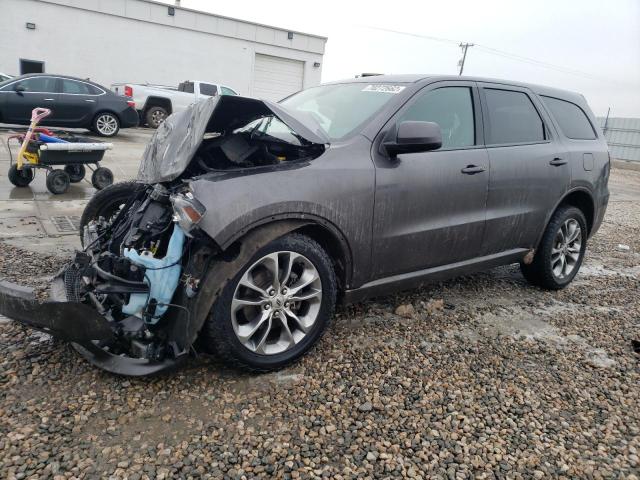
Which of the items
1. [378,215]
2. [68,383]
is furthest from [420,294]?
[68,383]

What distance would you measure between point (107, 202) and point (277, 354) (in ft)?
6.31

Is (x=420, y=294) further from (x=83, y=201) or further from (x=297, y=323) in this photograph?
(x=83, y=201)

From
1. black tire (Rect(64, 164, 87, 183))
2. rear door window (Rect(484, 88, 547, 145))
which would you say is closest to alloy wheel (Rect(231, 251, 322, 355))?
rear door window (Rect(484, 88, 547, 145))

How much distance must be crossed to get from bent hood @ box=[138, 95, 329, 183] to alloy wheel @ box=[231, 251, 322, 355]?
71 cm

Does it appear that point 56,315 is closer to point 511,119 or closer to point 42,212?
point 511,119

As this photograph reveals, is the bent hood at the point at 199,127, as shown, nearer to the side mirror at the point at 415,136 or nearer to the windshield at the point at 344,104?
the windshield at the point at 344,104

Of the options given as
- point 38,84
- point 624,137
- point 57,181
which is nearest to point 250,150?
point 57,181

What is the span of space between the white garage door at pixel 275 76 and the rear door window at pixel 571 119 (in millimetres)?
22127

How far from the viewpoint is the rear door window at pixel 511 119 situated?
395 centimetres

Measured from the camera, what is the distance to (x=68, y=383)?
102 inches

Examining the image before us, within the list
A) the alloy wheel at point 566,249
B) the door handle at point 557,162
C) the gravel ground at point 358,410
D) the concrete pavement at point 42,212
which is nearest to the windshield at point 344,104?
the gravel ground at point 358,410

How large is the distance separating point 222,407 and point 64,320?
33.8 inches

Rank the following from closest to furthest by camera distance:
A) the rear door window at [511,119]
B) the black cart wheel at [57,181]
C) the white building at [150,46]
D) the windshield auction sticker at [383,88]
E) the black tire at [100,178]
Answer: the windshield auction sticker at [383,88] < the rear door window at [511,119] < the black cart wheel at [57,181] < the black tire at [100,178] < the white building at [150,46]

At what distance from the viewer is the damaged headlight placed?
2.46m
